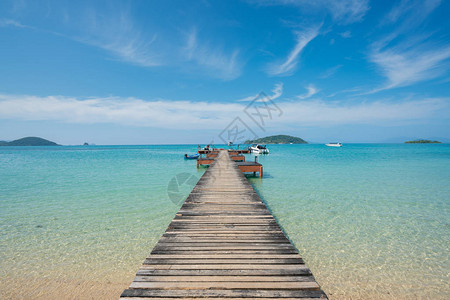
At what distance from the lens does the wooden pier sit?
2.74m

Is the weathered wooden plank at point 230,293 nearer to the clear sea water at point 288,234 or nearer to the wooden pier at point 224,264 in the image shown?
the wooden pier at point 224,264

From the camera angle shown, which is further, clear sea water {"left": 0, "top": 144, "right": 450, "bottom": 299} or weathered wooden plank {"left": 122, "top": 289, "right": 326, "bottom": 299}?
clear sea water {"left": 0, "top": 144, "right": 450, "bottom": 299}

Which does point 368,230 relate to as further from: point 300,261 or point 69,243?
point 69,243

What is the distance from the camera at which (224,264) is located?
3305mm

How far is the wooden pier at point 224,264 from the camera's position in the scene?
8.99ft

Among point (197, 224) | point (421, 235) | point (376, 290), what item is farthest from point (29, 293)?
point (421, 235)

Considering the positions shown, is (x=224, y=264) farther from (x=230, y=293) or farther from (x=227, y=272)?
(x=230, y=293)

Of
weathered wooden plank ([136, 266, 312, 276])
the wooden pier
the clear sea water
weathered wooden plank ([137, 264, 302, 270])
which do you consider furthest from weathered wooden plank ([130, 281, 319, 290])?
the clear sea water

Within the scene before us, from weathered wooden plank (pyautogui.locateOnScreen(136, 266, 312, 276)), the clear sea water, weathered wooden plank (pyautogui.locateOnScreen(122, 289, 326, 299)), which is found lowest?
the clear sea water

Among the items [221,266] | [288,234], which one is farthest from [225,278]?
[288,234]

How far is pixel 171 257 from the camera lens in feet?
11.6

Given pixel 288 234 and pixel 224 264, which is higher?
pixel 224 264

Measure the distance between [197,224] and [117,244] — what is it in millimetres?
2760

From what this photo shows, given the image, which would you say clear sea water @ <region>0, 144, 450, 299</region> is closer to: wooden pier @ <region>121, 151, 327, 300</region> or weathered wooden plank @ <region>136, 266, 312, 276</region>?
wooden pier @ <region>121, 151, 327, 300</region>
